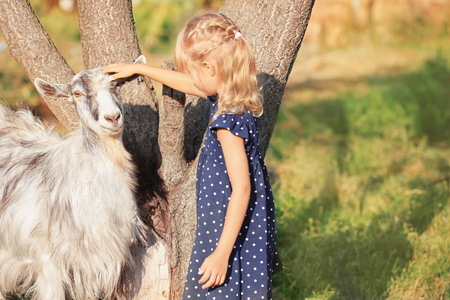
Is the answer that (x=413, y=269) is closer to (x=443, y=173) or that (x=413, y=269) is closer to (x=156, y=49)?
(x=443, y=173)

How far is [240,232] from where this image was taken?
258 cm

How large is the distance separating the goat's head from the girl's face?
A: 448mm

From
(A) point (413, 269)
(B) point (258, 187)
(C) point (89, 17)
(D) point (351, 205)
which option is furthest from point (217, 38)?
(D) point (351, 205)

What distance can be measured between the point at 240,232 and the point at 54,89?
4.08 ft

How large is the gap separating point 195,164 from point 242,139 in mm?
785

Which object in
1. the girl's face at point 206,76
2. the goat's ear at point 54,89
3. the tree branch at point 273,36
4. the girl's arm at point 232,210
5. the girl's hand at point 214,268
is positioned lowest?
the girl's hand at point 214,268

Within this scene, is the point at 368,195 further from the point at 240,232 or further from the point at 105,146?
the point at 105,146

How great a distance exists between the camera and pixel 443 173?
6301 millimetres

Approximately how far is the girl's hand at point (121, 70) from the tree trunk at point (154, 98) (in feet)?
1.42

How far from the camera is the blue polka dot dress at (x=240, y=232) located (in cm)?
253

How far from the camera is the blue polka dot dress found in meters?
2.53

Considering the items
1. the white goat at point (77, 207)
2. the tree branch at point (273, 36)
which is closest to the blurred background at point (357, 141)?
the tree branch at point (273, 36)

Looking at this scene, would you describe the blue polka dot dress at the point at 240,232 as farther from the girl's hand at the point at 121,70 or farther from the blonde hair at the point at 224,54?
the girl's hand at the point at 121,70

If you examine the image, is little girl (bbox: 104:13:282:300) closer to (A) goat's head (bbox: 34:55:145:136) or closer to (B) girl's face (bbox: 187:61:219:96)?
(B) girl's face (bbox: 187:61:219:96)
